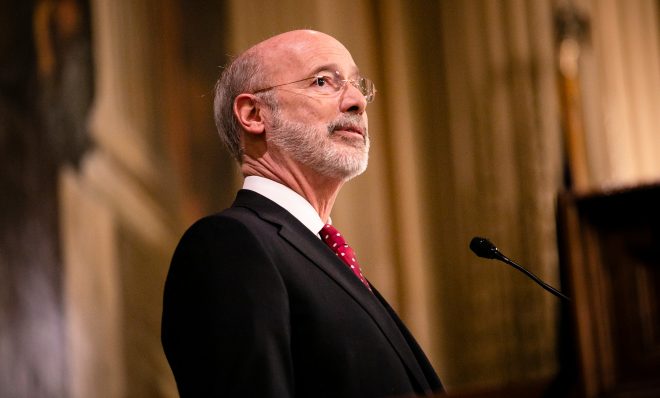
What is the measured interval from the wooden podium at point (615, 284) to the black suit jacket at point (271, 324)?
3.03 ft

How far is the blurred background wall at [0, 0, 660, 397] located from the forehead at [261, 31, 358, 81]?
2.09 m

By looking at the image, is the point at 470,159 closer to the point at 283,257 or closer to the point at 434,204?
the point at 434,204

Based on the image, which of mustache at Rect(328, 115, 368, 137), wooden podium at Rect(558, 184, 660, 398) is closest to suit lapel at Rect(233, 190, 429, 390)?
mustache at Rect(328, 115, 368, 137)

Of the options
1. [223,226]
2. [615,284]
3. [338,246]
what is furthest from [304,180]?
[615,284]

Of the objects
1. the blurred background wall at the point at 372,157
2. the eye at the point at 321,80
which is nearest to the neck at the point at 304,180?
the eye at the point at 321,80

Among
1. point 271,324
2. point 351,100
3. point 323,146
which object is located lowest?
point 271,324

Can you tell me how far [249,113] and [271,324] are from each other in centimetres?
85

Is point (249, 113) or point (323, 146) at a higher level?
point (249, 113)

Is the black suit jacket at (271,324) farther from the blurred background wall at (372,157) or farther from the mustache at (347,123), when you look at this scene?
the blurred background wall at (372,157)

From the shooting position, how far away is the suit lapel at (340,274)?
86.8 inches

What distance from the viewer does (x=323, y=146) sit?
8.39 ft

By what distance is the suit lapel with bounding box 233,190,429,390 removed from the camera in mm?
2205

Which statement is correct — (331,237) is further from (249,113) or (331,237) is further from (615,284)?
(615,284)

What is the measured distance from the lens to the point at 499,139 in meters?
5.94
